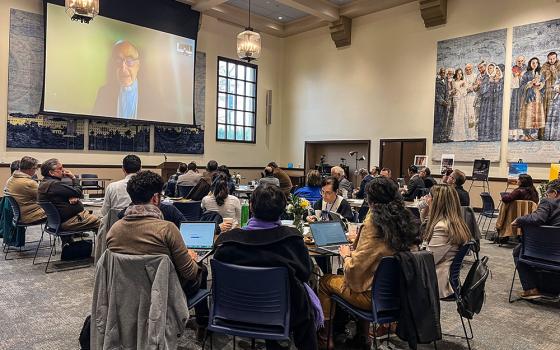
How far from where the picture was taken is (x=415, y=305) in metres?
2.29

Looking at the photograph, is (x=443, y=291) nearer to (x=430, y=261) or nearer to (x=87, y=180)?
(x=430, y=261)

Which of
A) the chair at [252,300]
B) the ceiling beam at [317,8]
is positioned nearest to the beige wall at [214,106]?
the ceiling beam at [317,8]

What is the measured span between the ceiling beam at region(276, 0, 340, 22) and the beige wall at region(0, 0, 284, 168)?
2765mm

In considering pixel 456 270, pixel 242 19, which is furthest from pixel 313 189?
pixel 242 19

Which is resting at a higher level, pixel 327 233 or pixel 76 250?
pixel 327 233

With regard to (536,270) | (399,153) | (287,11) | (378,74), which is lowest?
(536,270)

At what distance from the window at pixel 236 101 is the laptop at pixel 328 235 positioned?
11007mm

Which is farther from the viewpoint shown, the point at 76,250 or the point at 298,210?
the point at 76,250

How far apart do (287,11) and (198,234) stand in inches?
482

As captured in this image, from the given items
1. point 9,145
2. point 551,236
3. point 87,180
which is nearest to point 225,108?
point 87,180

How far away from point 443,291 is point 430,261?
664 millimetres

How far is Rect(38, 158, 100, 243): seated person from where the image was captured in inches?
185

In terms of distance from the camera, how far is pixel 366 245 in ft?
8.05

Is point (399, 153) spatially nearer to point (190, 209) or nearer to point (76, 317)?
point (190, 209)
